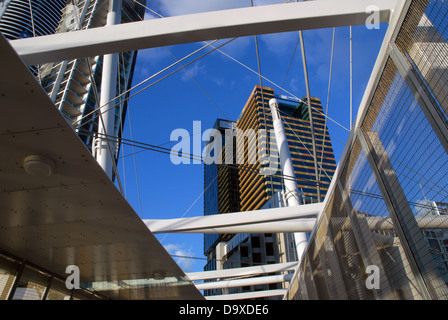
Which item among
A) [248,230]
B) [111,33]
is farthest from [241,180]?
[111,33]

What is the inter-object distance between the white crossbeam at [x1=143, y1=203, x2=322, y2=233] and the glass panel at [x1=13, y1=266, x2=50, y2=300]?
388 cm

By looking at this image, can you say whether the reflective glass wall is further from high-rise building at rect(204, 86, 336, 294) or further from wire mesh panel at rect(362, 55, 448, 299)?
high-rise building at rect(204, 86, 336, 294)

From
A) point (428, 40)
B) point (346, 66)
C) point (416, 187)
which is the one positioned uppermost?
point (346, 66)

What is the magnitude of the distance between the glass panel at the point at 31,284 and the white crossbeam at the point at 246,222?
12.7 ft

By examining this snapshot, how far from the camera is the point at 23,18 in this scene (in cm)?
7900

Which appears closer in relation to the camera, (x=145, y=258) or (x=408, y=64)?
(x=408, y=64)

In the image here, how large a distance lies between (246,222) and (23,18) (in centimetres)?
8840

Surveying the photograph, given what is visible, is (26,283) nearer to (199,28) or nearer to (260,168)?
(199,28)

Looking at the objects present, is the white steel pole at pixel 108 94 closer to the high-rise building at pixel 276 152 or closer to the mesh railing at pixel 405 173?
the mesh railing at pixel 405 173

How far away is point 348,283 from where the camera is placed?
551 cm

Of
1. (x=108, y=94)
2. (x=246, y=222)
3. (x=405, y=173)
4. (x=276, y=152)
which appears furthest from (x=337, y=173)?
(x=276, y=152)

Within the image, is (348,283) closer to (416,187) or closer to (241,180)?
(416,187)

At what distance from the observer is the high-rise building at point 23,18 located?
247 feet
